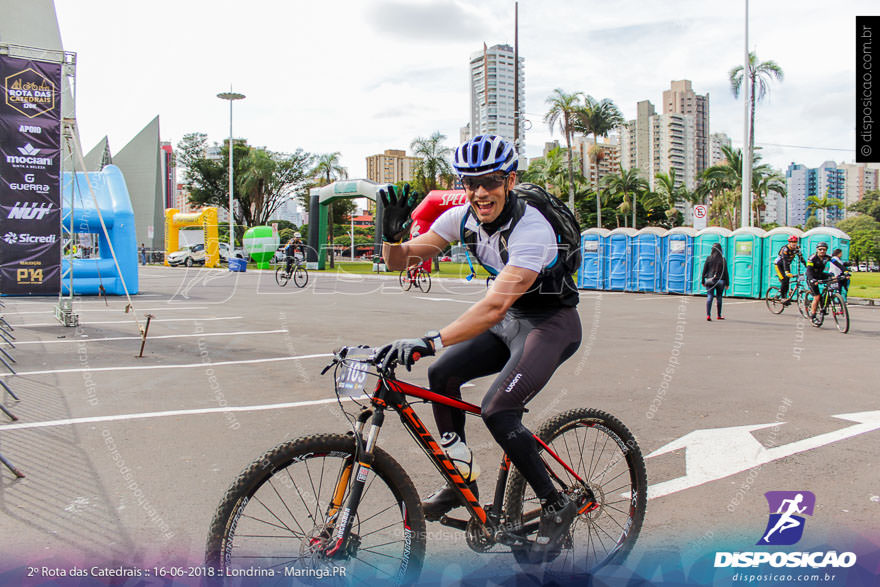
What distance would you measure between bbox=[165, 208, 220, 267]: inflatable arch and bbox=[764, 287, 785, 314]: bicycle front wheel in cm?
3835

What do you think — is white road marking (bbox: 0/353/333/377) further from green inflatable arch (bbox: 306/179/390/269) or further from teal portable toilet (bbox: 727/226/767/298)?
green inflatable arch (bbox: 306/179/390/269)

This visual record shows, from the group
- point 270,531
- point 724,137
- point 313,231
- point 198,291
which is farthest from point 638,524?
point 724,137

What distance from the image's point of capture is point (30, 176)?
1198 cm

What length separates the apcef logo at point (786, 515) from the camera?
3510mm

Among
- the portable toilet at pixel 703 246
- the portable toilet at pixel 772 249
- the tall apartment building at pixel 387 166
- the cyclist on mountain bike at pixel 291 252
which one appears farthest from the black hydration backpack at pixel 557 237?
the tall apartment building at pixel 387 166

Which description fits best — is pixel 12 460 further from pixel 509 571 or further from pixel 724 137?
pixel 724 137

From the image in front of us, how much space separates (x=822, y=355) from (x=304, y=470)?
9.25 meters

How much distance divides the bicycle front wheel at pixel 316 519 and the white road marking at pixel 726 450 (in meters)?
2.01

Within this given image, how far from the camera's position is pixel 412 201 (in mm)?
3182

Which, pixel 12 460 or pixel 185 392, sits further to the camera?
pixel 185 392

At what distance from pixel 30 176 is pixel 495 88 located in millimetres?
44728

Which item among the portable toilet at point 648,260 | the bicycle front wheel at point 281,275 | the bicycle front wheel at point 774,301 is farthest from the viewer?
the bicycle front wheel at point 281,275

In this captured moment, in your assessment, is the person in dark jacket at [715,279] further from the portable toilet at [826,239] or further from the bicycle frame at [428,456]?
the bicycle frame at [428,456]

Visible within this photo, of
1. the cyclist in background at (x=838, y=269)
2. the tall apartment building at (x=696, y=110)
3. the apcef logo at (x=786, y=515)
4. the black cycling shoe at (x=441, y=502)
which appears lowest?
the apcef logo at (x=786, y=515)
